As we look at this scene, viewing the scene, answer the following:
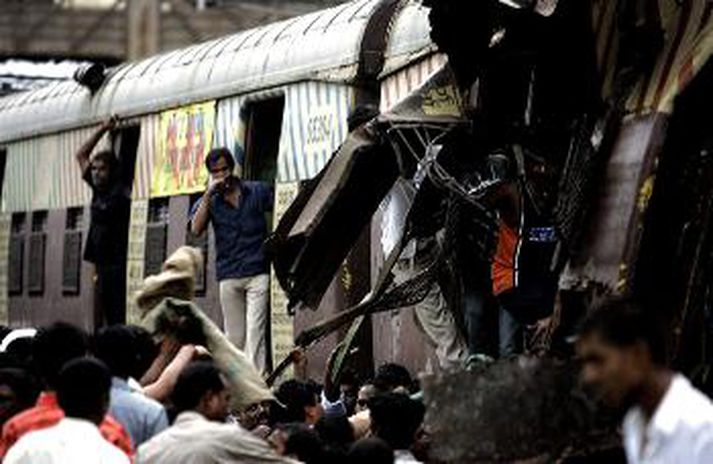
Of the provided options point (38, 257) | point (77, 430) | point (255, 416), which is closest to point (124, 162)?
point (38, 257)

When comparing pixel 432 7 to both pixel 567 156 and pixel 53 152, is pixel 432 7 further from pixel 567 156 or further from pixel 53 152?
pixel 53 152

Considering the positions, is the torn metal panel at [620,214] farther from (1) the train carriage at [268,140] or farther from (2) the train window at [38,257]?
(2) the train window at [38,257]

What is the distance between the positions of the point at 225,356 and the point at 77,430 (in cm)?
310

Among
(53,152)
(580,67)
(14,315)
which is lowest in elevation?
(14,315)

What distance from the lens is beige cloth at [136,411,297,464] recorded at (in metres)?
7.89

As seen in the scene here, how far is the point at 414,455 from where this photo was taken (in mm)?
9883

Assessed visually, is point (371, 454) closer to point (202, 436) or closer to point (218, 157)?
point (202, 436)

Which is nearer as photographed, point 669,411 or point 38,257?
point 669,411

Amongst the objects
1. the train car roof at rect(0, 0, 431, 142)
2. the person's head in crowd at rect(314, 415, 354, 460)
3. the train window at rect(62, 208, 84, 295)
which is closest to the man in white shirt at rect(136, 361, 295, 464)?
the person's head in crowd at rect(314, 415, 354, 460)

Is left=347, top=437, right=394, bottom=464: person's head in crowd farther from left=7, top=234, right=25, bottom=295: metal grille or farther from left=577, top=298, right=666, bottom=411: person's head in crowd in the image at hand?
left=7, top=234, right=25, bottom=295: metal grille

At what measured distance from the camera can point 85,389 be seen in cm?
768

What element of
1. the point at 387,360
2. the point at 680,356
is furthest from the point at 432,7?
the point at 387,360

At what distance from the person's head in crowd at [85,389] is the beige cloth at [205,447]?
0.98 ft

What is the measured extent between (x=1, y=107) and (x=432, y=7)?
55.8 feet
